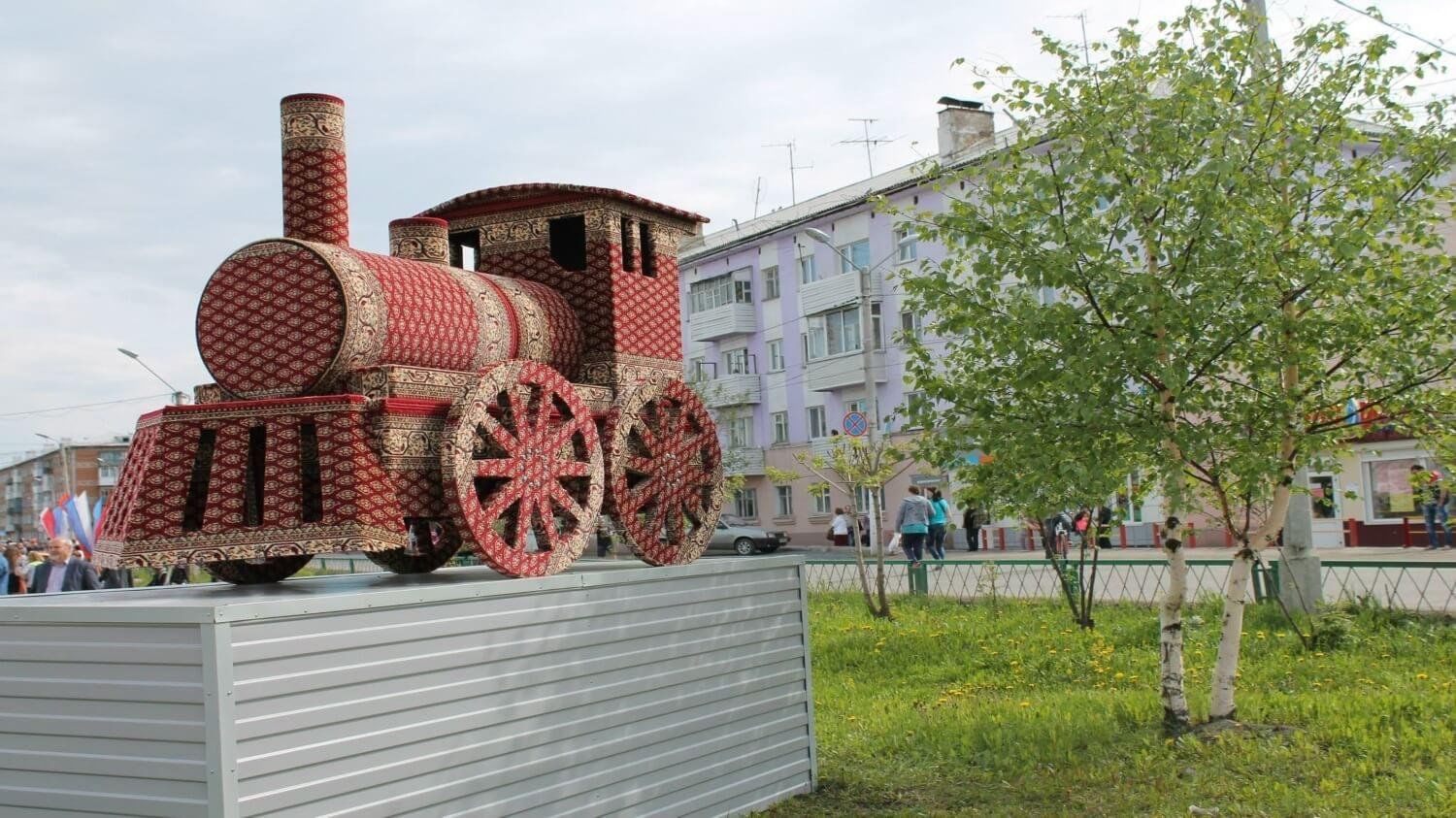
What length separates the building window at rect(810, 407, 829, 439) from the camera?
40188 millimetres

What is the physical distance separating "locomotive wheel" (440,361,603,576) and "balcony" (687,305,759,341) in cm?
3609

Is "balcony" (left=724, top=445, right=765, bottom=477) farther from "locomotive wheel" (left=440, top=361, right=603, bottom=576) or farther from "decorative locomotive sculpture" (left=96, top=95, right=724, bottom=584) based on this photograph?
"locomotive wheel" (left=440, top=361, right=603, bottom=576)

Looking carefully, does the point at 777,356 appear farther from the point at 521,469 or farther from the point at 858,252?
the point at 521,469

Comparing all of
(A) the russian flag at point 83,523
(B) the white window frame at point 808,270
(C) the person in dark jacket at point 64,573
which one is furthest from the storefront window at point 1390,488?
(A) the russian flag at point 83,523

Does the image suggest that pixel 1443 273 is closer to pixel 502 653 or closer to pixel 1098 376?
pixel 1098 376

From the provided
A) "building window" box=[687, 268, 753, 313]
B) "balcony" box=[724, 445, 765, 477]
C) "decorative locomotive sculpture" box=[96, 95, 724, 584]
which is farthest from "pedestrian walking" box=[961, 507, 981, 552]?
"decorative locomotive sculpture" box=[96, 95, 724, 584]

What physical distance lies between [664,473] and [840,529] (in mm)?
27682

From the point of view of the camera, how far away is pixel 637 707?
6520 mm

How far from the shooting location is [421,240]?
7.40 metres

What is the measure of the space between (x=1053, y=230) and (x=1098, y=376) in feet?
2.87

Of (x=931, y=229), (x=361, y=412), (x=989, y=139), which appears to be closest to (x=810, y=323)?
(x=989, y=139)

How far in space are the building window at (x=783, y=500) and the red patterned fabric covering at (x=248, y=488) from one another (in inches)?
1449

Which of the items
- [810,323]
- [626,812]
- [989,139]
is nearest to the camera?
[626,812]

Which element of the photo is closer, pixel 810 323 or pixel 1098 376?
pixel 1098 376
